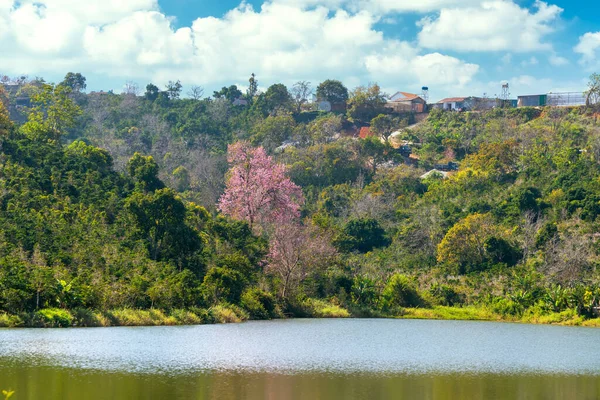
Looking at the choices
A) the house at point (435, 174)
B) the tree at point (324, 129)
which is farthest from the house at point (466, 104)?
the house at point (435, 174)

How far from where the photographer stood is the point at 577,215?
222ft

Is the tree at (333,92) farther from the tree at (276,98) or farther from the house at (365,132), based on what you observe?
the house at (365,132)

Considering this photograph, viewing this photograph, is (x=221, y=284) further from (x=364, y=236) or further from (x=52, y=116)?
(x=52, y=116)

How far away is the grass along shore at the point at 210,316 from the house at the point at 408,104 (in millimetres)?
58775

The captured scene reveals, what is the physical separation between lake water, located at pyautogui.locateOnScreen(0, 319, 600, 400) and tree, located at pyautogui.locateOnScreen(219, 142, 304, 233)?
2037 cm

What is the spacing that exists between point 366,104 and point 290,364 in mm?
84668

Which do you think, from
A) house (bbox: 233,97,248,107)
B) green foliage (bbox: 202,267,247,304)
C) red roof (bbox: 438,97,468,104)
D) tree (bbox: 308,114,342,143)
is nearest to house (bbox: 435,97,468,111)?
red roof (bbox: 438,97,468,104)

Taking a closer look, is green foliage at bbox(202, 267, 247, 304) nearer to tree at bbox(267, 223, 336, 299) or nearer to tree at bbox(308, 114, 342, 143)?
tree at bbox(267, 223, 336, 299)

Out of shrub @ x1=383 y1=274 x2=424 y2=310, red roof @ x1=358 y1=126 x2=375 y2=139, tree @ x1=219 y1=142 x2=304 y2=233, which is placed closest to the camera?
shrub @ x1=383 y1=274 x2=424 y2=310

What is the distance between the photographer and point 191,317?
1868 inches

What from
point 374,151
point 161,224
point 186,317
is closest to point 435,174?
point 374,151

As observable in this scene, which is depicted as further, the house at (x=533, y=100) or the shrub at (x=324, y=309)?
the house at (x=533, y=100)

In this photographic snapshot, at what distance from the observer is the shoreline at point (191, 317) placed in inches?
1604

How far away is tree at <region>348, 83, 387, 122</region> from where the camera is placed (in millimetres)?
114438
